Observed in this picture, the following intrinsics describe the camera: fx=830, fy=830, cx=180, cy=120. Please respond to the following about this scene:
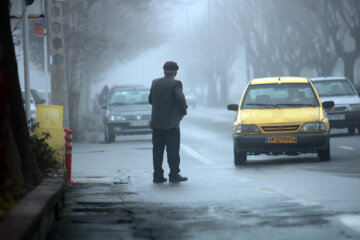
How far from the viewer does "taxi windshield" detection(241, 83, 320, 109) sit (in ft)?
50.5

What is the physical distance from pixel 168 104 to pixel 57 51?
13.6m

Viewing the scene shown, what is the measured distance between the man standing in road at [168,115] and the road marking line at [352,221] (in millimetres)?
4591

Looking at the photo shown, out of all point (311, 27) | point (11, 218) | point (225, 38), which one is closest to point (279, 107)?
point (11, 218)

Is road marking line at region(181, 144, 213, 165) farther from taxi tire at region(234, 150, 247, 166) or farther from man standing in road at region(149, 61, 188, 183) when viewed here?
man standing in road at region(149, 61, 188, 183)

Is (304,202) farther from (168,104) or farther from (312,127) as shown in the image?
Result: (312,127)

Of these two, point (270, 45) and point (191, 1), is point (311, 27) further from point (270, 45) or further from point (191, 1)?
point (191, 1)

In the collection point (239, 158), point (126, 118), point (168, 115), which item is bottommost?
point (239, 158)

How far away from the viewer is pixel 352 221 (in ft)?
24.3

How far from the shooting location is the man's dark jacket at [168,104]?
11.9 meters

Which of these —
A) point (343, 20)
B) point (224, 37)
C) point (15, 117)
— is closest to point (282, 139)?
point (15, 117)

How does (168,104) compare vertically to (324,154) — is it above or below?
above

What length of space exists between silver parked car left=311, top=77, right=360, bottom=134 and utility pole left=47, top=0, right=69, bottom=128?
756 cm

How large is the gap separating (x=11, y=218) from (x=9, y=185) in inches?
55.4

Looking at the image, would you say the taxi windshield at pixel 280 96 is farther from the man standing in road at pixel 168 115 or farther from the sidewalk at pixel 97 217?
the sidewalk at pixel 97 217
